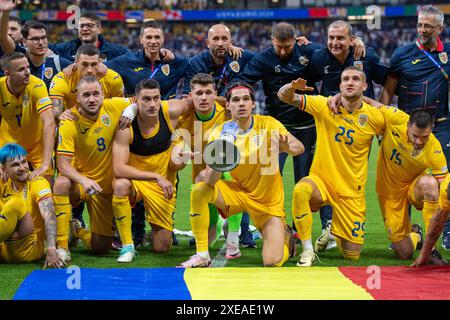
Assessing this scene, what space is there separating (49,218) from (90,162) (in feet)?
3.12

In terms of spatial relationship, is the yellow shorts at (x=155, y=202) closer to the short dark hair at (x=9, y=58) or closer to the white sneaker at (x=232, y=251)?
the white sneaker at (x=232, y=251)

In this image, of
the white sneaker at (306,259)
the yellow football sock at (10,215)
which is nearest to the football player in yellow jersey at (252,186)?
the white sneaker at (306,259)

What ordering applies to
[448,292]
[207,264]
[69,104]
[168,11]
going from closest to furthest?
[448,292]
[207,264]
[69,104]
[168,11]

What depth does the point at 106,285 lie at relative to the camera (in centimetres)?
564

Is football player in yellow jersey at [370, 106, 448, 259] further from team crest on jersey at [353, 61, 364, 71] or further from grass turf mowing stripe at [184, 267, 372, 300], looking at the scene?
grass turf mowing stripe at [184, 267, 372, 300]

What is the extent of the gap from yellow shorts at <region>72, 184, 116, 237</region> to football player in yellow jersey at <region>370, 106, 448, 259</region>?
2.53 meters

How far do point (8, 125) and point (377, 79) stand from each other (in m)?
3.65

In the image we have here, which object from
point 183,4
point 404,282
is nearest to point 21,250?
point 404,282

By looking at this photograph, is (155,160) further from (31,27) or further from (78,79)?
(31,27)

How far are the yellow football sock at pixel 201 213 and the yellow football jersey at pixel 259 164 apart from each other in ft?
1.40

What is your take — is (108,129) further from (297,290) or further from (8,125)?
(297,290)

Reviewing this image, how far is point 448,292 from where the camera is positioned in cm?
539

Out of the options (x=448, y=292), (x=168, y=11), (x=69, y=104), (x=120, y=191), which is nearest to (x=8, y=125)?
(x=69, y=104)

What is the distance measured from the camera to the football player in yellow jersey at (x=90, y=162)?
689cm
